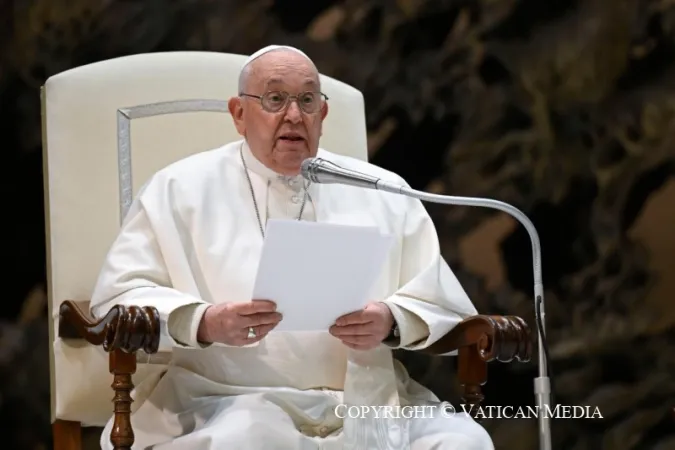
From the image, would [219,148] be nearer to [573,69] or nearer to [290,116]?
[290,116]

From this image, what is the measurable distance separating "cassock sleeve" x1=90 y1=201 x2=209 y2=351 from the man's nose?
1.72ft

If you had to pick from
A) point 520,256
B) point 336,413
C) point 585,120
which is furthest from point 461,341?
point 585,120

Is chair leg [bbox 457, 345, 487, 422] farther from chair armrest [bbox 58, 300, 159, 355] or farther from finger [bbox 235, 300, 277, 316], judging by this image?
chair armrest [bbox 58, 300, 159, 355]

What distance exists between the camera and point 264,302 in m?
2.77

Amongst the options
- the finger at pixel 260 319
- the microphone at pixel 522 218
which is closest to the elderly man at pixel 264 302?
the finger at pixel 260 319

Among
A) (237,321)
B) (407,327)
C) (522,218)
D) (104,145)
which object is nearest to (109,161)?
(104,145)

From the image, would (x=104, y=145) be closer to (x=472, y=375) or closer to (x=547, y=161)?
(x=472, y=375)

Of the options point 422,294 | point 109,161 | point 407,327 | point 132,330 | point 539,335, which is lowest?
point 539,335

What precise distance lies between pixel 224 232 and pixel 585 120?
2.00 meters

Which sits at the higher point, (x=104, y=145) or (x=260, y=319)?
(x=104, y=145)

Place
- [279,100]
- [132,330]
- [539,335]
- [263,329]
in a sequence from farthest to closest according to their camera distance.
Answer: [279,100], [263,329], [132,330], [539,335]

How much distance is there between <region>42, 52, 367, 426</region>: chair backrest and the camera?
3.49 m

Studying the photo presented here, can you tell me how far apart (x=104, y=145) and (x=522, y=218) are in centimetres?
160

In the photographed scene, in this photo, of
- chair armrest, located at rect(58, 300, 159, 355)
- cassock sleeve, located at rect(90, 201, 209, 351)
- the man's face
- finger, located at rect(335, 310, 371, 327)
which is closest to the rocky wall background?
the man's face
